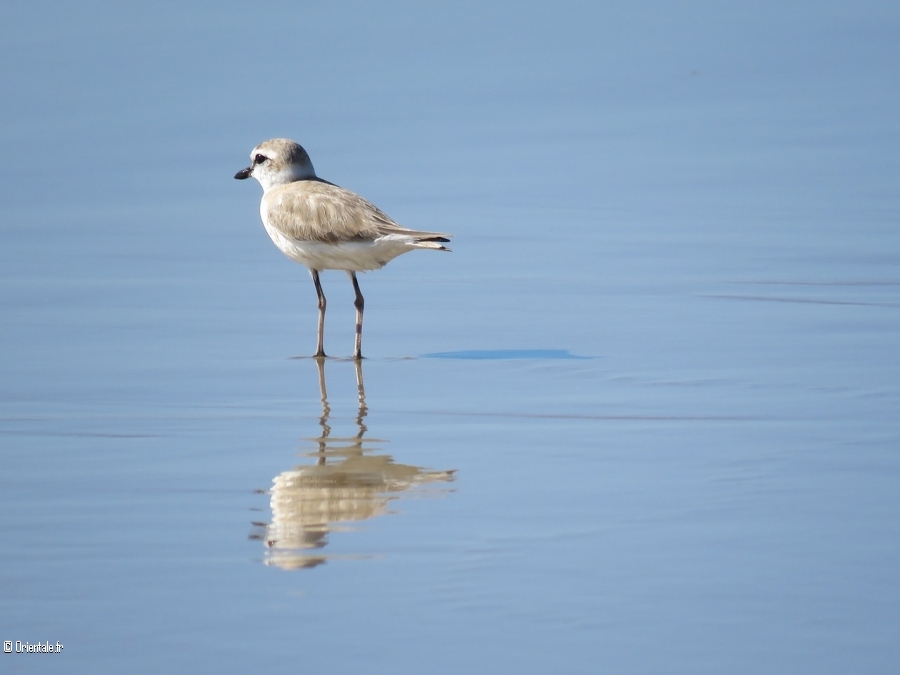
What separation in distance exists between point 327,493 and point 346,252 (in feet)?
11.1

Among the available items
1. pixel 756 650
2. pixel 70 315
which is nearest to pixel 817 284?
pixel 70 315

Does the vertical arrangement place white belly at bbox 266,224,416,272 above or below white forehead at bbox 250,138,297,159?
below

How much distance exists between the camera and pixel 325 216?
361 inches

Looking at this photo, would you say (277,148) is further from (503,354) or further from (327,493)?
(327,493)

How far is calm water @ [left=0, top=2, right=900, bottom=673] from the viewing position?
4.66 metres

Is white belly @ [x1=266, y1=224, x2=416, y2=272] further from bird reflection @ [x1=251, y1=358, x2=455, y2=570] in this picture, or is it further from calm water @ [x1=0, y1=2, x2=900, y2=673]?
bird reflection @ [x1=251, y1=358, x2=455, y2=570]

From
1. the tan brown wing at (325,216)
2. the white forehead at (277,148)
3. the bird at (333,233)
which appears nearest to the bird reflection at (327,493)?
the bird at (333,233)

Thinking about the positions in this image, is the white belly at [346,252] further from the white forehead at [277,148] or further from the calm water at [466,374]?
the white forehead at [277,148]

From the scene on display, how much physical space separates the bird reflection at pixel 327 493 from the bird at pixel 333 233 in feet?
6.77

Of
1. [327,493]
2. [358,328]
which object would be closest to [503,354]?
[358,328]

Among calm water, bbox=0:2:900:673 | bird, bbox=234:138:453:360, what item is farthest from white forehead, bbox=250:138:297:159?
calm water, bbox=0:2:900:673

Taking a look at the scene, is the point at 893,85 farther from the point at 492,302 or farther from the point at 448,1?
the point at 492,302

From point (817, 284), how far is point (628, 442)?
4190mm

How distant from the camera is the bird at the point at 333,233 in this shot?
8.89m
